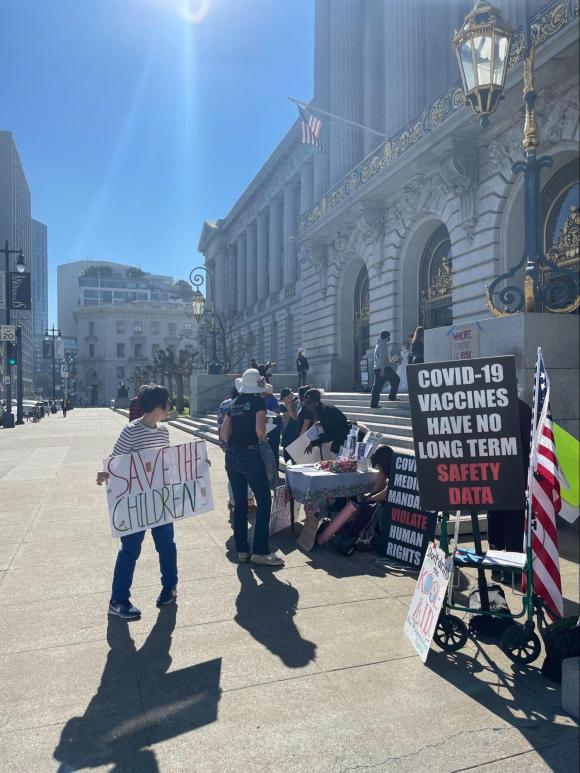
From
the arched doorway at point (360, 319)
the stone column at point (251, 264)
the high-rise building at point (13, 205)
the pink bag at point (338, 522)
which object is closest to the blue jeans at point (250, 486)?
the pink bag at point (338, 522)

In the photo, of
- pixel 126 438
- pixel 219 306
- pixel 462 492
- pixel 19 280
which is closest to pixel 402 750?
pixel 462 492

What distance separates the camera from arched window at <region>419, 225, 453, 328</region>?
20422 mm

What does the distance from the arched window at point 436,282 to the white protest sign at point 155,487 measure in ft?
53.6

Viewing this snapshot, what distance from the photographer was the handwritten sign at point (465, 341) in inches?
346

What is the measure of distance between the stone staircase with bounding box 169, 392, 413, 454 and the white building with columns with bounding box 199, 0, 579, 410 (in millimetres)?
4185

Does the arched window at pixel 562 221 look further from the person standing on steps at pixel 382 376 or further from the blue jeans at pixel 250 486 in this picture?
the blue jeans at pixel 250 486

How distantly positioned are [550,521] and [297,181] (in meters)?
45.6

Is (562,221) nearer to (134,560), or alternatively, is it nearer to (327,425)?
(327,425)

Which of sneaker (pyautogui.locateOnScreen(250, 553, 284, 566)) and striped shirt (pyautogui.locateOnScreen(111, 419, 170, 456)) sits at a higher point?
striped shirt (pyautogui.locateOnScreen(111, 419, 170, 456))

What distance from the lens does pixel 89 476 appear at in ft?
40.0

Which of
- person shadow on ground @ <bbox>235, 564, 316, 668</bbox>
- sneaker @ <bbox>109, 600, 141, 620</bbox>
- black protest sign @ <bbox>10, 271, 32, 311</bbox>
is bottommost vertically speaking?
person shadow on ground @ <bbox>235, 564, 316, 668</bbox>

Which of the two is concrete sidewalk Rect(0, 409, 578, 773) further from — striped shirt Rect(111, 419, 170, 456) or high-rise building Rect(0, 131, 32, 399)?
high-rise building Rect(0, 131, 32, 399)

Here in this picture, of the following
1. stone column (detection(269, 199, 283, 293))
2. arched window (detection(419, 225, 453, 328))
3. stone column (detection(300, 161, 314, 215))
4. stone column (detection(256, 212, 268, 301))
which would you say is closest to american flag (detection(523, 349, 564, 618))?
arched window (detection(419, 225, 453, 328))

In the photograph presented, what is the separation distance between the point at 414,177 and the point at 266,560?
→ 17.5 metres
